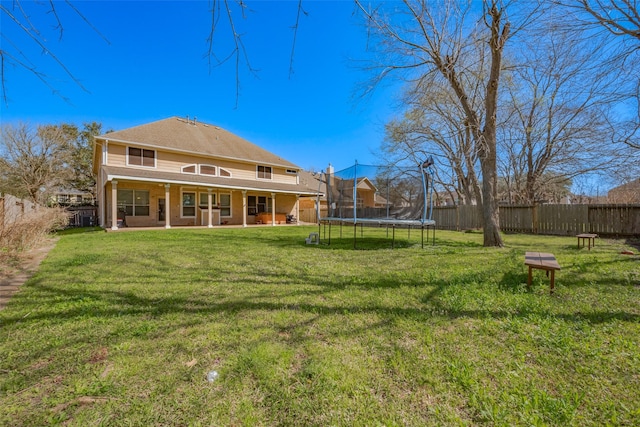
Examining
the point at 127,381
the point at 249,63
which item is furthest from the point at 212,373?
the point at 249,63

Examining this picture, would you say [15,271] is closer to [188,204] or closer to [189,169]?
[188,204]

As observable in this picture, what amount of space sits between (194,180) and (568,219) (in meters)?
18.5

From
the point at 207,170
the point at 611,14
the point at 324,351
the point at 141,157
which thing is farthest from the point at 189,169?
the point at 611,14

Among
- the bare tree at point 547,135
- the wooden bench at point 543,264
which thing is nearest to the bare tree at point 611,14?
the wooden bench at point 543,264

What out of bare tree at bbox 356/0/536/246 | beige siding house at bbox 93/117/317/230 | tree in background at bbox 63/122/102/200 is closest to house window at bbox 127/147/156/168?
beige siding house at bbox 93/117/317/230

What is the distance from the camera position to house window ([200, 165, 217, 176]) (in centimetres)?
1686

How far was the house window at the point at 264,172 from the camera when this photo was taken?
19484mm

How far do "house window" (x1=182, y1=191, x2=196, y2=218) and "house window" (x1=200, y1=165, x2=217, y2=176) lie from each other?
5.13ft

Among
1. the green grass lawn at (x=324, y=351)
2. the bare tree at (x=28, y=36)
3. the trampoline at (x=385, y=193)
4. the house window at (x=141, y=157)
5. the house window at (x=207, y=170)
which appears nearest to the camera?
the green grass lawn at (x=324, y=351)

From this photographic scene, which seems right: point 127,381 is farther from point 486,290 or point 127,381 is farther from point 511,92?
point 511,92

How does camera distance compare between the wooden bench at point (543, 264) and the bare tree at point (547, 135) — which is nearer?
the wooden bench at point (543, 264)

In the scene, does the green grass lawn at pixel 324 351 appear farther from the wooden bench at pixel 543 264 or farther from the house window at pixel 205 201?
the house window at pixel 205 201

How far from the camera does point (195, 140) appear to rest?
1742cm

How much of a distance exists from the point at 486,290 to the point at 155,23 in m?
5.96
